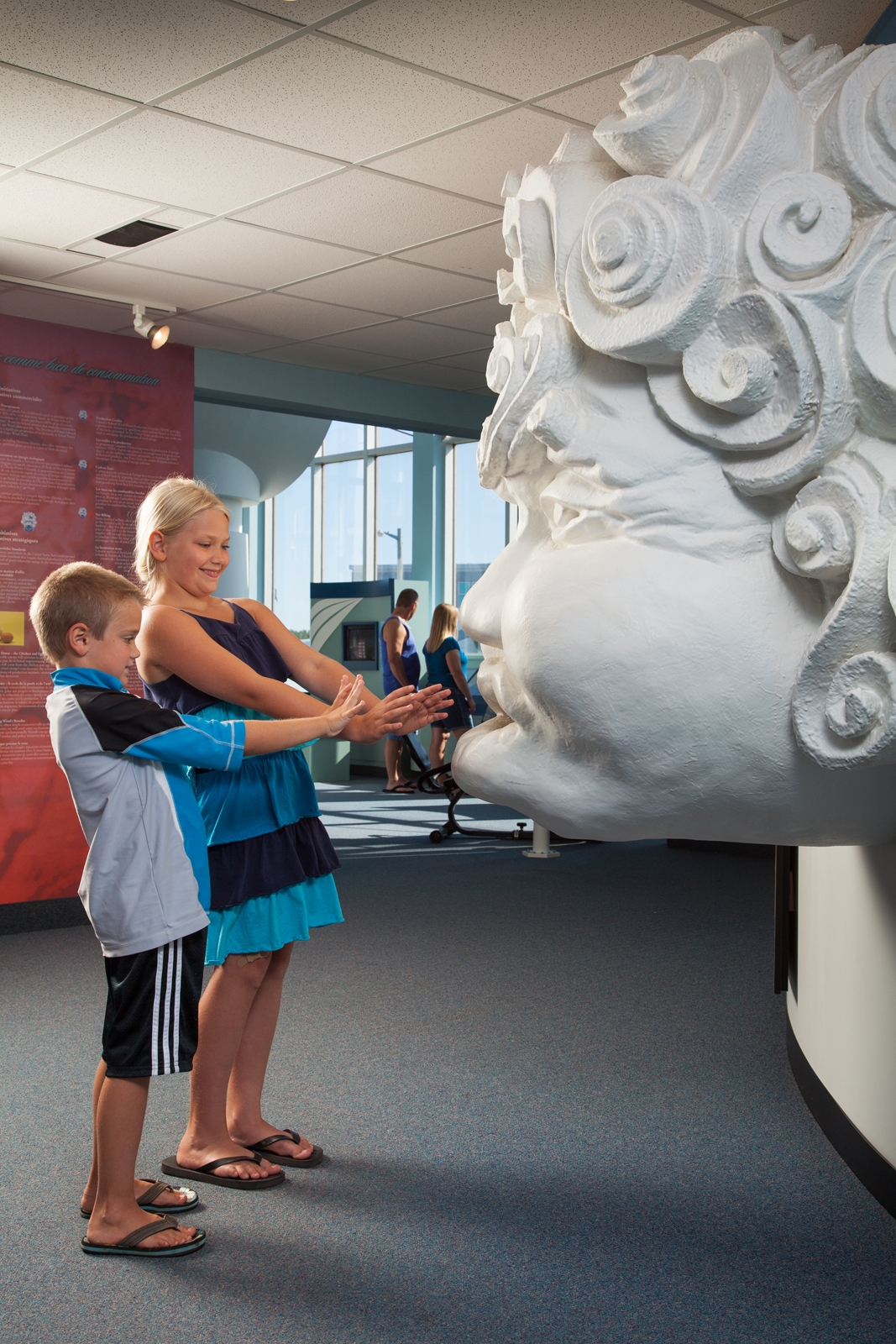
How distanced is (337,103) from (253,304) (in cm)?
209

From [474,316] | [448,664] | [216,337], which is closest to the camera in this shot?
[474,316]

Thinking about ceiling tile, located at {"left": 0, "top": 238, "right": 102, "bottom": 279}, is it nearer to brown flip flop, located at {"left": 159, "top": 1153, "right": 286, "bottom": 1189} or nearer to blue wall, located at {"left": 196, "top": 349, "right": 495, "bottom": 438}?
blue wall, located at {"left": 196, "top": 349, "right": 495, "bottom": 438}

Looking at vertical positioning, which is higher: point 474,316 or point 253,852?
point 474,316

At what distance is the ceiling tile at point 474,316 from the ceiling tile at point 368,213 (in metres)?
0.81

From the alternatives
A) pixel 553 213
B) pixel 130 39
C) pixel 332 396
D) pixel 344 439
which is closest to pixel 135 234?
pixel 130 39

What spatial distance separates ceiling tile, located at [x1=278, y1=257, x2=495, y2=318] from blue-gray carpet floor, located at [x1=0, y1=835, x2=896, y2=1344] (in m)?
2.76

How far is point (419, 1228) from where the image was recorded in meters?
2.29

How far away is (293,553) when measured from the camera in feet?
53.3

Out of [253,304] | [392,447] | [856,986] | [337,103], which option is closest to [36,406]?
[253,304]

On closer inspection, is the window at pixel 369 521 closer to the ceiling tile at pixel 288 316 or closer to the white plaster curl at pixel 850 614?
the ceiling tile at pixel 288 316

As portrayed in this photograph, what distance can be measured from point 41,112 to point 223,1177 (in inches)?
116

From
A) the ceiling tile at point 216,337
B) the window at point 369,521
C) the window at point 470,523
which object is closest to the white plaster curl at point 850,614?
the ceiling tile at point 216,337

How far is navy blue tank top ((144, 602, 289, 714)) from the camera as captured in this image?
233cm

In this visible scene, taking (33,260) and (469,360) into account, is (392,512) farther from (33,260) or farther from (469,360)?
(33,260)
